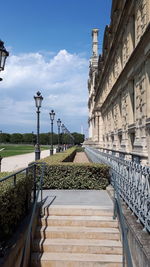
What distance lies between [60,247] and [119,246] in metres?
1.35

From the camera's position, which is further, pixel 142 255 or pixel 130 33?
pixel 130 33

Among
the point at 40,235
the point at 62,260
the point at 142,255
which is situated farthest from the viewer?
the point at 40,235

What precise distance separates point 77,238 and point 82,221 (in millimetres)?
474

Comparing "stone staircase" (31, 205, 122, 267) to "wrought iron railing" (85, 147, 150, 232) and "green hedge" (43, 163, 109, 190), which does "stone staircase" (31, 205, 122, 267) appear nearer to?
"wrought iron railing" (85, 147, 150, 232)

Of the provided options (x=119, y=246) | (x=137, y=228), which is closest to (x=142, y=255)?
(x=137, y=228)

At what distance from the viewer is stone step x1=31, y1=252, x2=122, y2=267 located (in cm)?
471

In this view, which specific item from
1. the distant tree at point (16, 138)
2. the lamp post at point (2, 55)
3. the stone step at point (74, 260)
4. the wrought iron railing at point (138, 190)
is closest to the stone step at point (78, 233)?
the stone step at point (74, 260)

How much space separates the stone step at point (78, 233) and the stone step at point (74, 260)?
48cm

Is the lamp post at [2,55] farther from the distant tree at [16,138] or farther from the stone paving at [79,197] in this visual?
the distant tree at [16,138]

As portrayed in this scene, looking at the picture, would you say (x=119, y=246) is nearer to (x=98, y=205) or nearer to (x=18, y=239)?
(x=98, y=205)

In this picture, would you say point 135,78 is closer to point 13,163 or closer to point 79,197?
point 79,197

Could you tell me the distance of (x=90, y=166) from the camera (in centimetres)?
874

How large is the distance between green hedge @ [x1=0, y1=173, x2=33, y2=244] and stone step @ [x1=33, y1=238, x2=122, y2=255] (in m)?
0.83

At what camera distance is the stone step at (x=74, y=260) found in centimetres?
471
